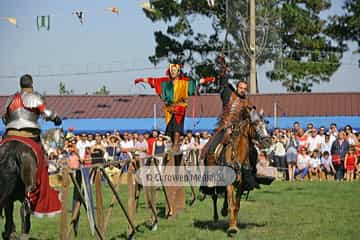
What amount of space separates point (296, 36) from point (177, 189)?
32162 millimetres

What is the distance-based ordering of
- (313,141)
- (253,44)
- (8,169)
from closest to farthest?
(8,169), (313,141), (253,44)

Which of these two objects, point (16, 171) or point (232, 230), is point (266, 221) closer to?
point (232, 230)

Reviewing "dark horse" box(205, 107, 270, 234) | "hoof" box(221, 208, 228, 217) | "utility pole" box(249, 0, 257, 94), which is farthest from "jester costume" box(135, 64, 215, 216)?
"utility pole" box(249, 0, 257, 94)

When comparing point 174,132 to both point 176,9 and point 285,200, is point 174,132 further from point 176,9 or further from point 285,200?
point 176,9

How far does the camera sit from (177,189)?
14.6m

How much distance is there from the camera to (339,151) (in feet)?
77.1

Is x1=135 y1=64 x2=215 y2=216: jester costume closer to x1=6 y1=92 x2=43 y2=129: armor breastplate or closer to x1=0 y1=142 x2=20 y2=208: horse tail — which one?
x1=6 y1=92 x2=43 y2=129: armor breastplate

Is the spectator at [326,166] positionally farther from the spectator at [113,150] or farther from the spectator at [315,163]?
the spectator at [113,150]

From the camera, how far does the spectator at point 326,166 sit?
23792 mm

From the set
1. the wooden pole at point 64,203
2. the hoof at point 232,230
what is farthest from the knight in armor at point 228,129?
the wooden pole at point 64,203

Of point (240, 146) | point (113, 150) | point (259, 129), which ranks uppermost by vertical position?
point (259, 129)

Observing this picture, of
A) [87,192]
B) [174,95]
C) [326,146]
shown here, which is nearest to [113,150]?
[326,146]

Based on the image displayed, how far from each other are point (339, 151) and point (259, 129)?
12491 mm

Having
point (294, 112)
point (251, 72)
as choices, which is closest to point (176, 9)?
point (251, 72)
